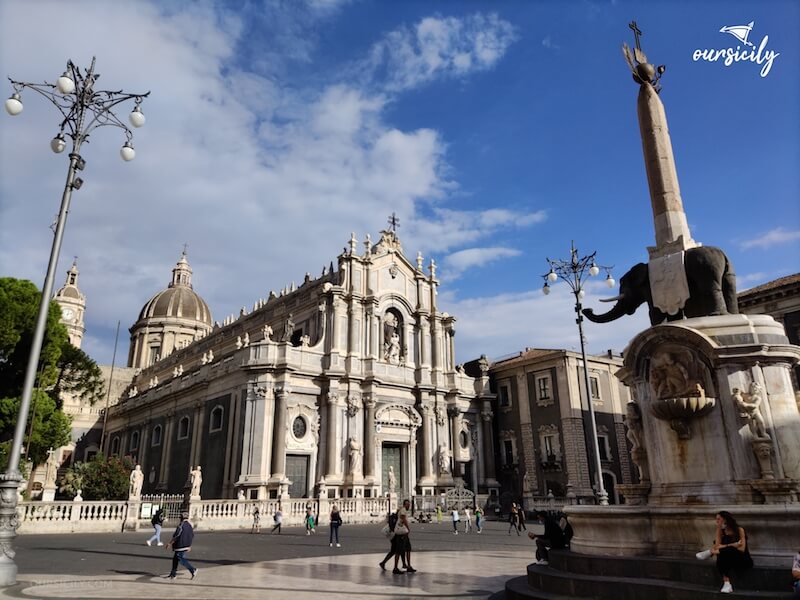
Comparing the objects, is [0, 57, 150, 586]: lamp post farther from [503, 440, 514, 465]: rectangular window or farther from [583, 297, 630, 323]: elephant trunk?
[503, 440, 514, 465]: rectangular window

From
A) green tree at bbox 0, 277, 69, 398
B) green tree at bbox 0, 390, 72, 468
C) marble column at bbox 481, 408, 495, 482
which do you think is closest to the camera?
green tree at bbox 0, 277, 69, 398

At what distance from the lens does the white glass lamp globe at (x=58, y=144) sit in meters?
11.5

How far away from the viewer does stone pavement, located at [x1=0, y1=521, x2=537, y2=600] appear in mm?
9344

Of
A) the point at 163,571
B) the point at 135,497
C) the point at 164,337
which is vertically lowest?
the point at 163,571

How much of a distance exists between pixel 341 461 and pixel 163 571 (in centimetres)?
2171

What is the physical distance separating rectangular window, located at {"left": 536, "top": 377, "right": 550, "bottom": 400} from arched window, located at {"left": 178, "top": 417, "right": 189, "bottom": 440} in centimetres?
2299

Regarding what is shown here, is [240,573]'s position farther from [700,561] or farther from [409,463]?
[409,463]

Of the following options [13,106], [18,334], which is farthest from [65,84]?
[18,334]

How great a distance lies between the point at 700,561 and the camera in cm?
677

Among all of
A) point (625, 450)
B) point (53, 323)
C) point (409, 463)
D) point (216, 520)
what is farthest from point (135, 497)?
point (625, 450)

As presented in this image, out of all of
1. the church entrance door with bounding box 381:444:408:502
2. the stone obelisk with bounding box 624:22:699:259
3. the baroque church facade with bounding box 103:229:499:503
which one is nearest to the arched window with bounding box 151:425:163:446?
the baroque church facade with bounding box 103:229:499:503

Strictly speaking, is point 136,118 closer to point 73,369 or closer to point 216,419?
point 216,419

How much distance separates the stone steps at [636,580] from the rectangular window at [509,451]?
1293 inches

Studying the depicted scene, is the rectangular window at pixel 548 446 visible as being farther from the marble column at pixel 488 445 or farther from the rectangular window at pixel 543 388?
the marble column at pixel 488 445
